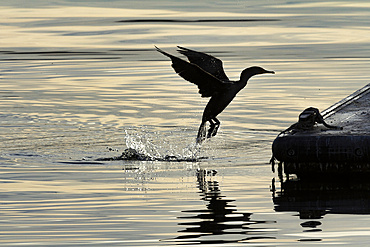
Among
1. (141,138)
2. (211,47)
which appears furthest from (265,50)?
(141,138)

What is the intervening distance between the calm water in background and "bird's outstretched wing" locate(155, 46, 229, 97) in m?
0.86

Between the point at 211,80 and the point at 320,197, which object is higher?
the point at 211,80

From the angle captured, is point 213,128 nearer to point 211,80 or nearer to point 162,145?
point 211,80

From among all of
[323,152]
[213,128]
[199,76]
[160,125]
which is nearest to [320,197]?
[323,152]

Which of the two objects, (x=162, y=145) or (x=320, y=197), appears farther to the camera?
(x=162, y=145)

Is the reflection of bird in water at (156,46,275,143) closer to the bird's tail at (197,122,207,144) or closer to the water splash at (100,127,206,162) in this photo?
the bird's tail at (197,122,207,144)

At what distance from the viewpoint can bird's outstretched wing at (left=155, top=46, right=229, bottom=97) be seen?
43.8 ft

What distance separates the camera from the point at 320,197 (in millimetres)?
11266

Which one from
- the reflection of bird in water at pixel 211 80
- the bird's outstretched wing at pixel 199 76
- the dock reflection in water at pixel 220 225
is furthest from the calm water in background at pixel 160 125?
the bird's outstretched wing at pixel 199 76

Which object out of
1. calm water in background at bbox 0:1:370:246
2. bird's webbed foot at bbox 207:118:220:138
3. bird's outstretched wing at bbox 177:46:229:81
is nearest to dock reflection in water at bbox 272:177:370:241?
calm water in background at bbox 0:1:370:246

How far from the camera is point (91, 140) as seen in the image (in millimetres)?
15555

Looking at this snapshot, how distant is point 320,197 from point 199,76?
2981 millimetres

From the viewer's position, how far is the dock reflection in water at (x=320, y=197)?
10.4 meters

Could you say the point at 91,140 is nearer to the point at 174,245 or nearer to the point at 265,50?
the point at 174,245
